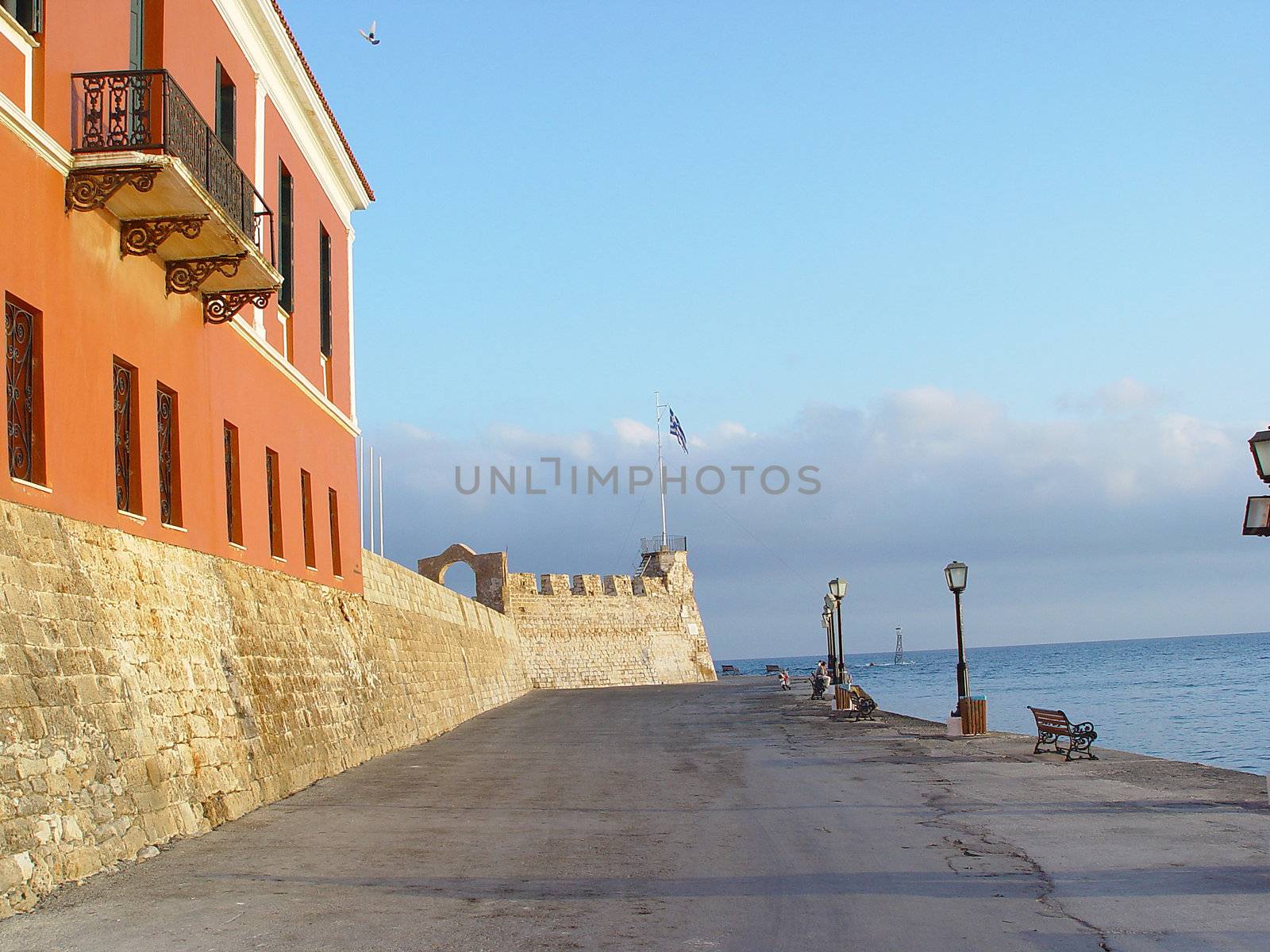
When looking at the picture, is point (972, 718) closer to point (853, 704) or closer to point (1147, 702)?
point (853, 704)

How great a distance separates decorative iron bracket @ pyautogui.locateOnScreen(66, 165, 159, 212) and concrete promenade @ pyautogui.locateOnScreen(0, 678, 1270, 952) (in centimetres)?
575

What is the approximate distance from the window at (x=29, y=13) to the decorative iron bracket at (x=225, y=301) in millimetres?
4159

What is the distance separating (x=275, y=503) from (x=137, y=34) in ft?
23.2

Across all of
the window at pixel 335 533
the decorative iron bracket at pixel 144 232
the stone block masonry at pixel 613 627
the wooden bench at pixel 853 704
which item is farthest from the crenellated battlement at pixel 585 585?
the decorative iron bracket at pixel 144 232

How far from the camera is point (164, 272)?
12.8m

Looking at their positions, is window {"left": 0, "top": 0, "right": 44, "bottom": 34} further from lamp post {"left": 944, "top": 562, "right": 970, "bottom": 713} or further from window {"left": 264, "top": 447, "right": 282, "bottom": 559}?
lamp post {"left": 944, "top": 562, "right": 970, "bottom": 713}

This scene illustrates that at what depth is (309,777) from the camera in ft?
49.9

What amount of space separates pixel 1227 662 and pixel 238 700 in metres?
119

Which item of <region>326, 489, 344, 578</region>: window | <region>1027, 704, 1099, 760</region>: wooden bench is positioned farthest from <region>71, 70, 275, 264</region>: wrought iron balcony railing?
<region>1027, 704, 1099, 760</region>: wooden bench

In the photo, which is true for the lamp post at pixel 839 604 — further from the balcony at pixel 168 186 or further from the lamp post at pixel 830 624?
the balcony at pixel 168 186

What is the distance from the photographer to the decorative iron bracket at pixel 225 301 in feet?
45.5

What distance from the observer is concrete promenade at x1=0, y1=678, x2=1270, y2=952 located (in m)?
7.24

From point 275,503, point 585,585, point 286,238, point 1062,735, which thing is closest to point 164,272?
point 275,503

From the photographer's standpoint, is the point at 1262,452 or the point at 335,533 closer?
the point at 1262,452
